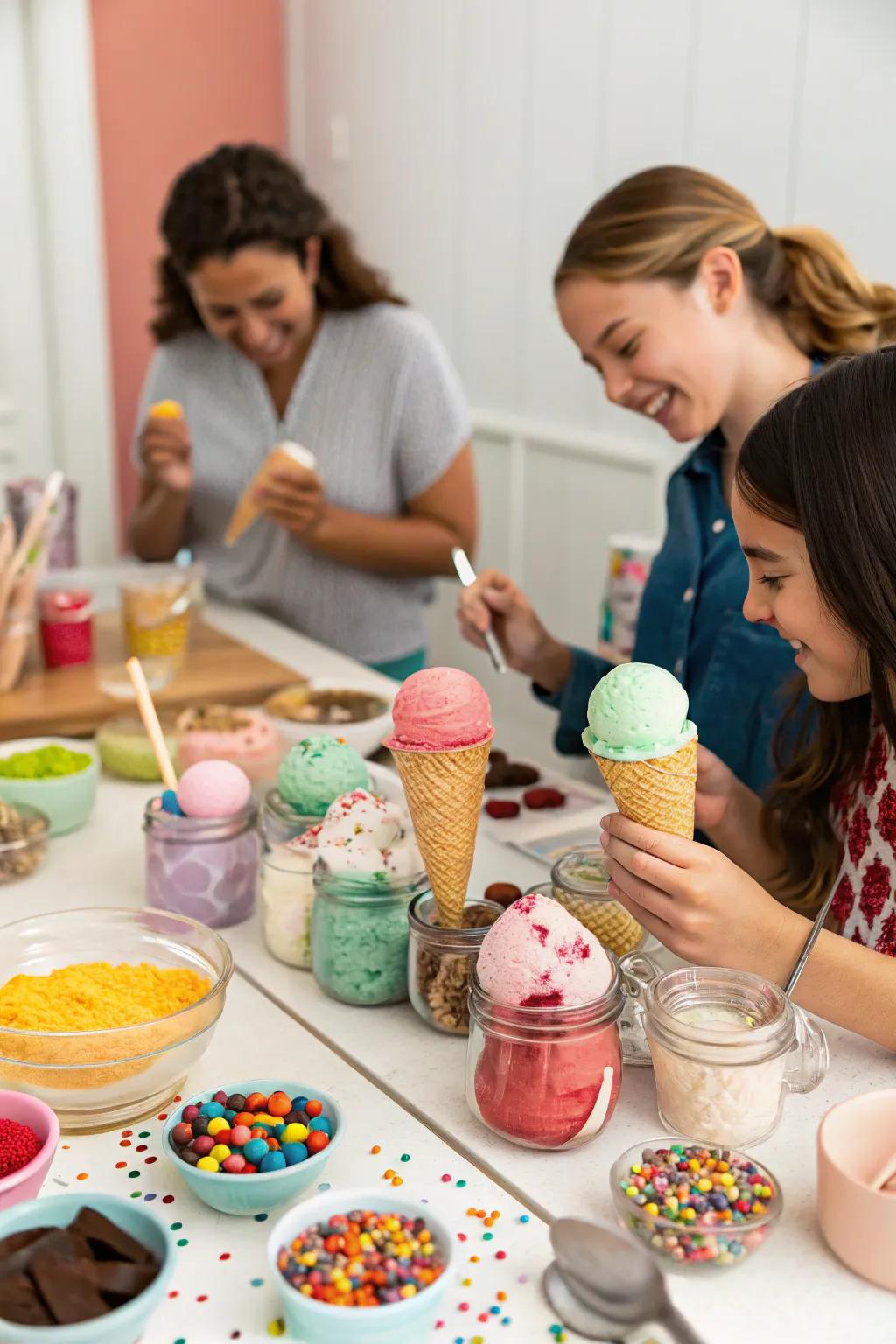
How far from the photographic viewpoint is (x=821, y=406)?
3.60 ft

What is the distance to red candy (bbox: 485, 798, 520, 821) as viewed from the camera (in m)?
1.65

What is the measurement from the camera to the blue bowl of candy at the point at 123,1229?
756 mm

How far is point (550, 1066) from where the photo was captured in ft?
3.18

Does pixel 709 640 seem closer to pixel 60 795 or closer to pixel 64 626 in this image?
pixel 60 795

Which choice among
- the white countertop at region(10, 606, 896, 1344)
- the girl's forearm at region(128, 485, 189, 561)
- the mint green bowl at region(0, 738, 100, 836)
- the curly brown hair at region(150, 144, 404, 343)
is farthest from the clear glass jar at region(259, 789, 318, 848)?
the girl's forearm at region(128, 485, 189, 561)

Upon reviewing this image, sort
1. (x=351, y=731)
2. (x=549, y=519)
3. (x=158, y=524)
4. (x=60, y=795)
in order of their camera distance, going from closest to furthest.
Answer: (x=60, y=795), (x=351, y=731), (x=158, y=524), (x=549, y=519)

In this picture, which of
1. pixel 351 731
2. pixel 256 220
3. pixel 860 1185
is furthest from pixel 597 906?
pixel 256 220

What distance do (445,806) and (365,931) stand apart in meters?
0.17

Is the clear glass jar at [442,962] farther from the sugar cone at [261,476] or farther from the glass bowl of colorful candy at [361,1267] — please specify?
the sugar cone at [261,476]

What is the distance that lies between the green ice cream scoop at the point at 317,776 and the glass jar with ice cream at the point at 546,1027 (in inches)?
14.7

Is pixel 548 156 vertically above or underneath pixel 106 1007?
above

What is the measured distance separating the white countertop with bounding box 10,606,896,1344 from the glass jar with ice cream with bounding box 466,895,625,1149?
34 millimetres

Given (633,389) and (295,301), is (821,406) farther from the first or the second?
(295,301)

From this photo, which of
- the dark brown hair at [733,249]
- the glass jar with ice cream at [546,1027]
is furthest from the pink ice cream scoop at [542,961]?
the dark brown hair at [733,249]
